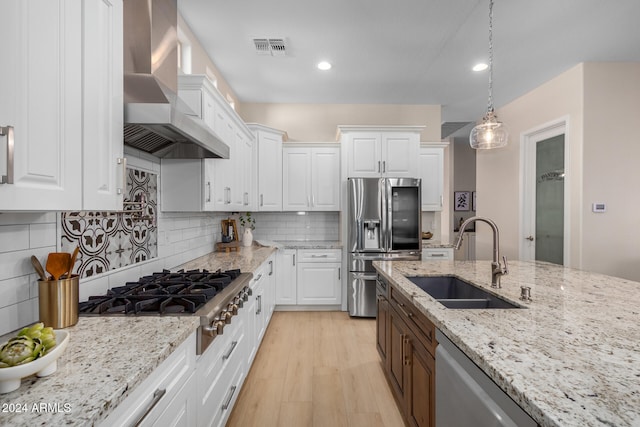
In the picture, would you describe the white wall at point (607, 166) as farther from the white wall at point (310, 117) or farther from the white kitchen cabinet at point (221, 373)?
the white kitchen cabinet at point (221, 373)

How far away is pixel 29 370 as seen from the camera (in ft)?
2.56

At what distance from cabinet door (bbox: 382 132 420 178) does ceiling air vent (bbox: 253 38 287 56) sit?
5.53ft

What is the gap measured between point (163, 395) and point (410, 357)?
4.09 feet

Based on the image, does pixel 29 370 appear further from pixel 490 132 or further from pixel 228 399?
pixel 490 132

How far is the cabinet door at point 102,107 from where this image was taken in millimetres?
1139

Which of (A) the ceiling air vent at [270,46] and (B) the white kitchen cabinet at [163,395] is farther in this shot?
(A) the ceiling air vent at [270,46]

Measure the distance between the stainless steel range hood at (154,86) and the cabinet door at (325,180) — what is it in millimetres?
2368

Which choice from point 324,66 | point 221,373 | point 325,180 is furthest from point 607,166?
point 221,373

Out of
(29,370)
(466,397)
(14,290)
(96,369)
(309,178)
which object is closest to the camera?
(29,370)

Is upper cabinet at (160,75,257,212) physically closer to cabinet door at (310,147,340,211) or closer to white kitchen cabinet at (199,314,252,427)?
white kitchen cabinet at (199,314,252,427)

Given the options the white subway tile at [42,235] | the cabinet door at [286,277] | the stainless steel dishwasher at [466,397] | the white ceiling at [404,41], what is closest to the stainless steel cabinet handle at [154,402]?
the white subway tile at [42,235]

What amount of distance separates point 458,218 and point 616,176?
Answer: 4086mm

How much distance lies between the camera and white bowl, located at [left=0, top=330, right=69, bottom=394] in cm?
76

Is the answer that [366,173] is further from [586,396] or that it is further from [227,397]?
[586,396]
